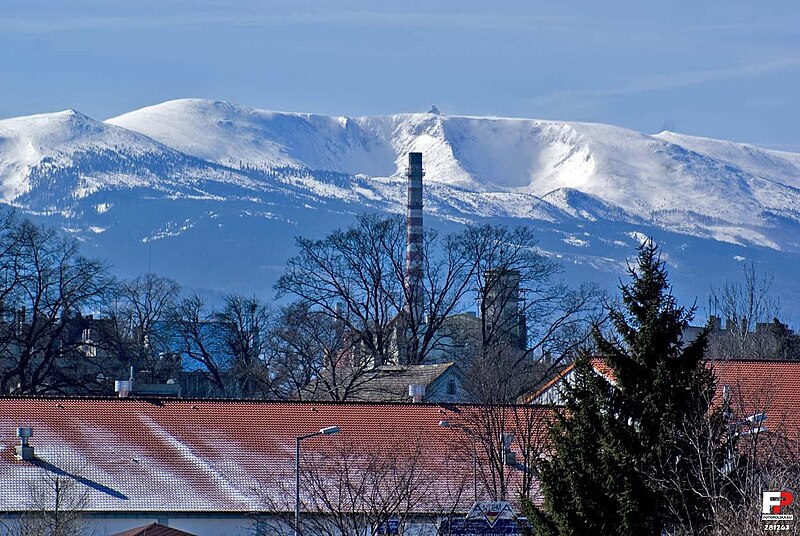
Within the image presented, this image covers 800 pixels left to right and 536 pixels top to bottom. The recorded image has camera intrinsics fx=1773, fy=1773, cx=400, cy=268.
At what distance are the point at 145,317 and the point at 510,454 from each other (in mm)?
73334

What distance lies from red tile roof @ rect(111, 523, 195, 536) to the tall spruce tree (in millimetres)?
11987

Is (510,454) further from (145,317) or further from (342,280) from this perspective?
(145,317)

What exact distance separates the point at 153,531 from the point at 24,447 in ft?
20.0

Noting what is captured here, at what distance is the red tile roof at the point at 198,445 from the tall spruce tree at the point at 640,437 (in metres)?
12.1

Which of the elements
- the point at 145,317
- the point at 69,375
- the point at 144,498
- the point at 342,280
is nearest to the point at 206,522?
the point at 144,498

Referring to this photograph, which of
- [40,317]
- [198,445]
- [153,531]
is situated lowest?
[153,531]

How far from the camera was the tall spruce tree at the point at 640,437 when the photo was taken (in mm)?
29969

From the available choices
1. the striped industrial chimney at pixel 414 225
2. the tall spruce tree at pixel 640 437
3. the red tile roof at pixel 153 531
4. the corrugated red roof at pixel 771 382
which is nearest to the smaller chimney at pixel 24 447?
the red tile roof at pixel 153 531

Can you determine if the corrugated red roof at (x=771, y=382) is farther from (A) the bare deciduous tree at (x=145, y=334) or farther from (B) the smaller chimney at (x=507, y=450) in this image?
(A) the bare deciduous tree at (x=145, y=334)

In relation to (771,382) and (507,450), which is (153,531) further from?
(771,382)

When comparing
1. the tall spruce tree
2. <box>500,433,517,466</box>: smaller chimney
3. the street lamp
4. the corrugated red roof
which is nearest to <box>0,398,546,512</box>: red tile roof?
the street lamp

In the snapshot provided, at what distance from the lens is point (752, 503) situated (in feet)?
87.2

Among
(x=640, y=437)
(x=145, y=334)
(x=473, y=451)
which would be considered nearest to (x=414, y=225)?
(x=145, y=334)

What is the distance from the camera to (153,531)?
132 ft
